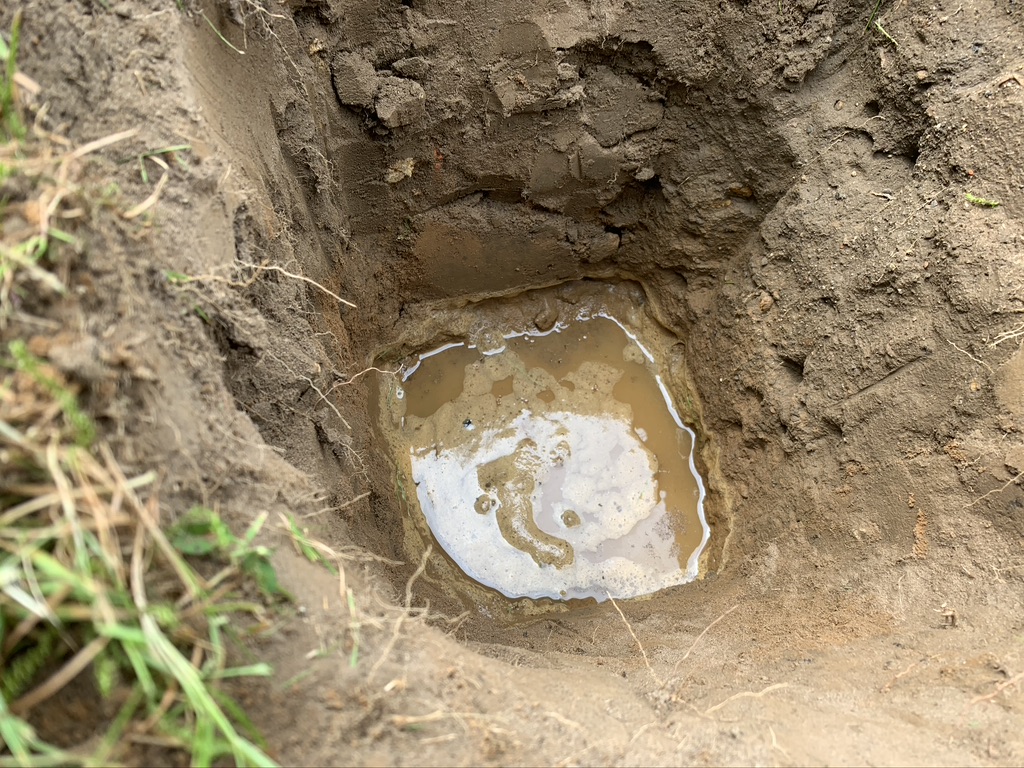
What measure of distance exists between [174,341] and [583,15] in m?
1.84

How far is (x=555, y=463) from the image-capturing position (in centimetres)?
300

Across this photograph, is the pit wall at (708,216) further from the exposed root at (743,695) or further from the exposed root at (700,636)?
the exposed root at (743,695)

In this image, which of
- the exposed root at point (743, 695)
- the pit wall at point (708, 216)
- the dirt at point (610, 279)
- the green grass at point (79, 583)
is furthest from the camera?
the pit wall at point (708, 216)

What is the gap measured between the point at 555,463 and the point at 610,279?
3.24 feet

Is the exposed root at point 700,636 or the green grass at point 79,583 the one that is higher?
the green grass at point 79,583

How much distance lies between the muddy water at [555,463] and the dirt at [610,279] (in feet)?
0.52

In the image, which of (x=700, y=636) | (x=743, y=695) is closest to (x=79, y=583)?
(x=743, y=695)

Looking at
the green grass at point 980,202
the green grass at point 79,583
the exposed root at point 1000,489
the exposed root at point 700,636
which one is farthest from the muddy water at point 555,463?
the green grass at point 79,583

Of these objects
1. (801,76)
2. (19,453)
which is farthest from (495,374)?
(19,453)

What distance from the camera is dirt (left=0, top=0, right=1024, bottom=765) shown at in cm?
137

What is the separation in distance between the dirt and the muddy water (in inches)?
6.2

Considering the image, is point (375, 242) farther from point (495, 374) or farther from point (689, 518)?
point (689, 518)

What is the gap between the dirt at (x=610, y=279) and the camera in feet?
4.49

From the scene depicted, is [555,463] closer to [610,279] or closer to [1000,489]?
[610,279]
